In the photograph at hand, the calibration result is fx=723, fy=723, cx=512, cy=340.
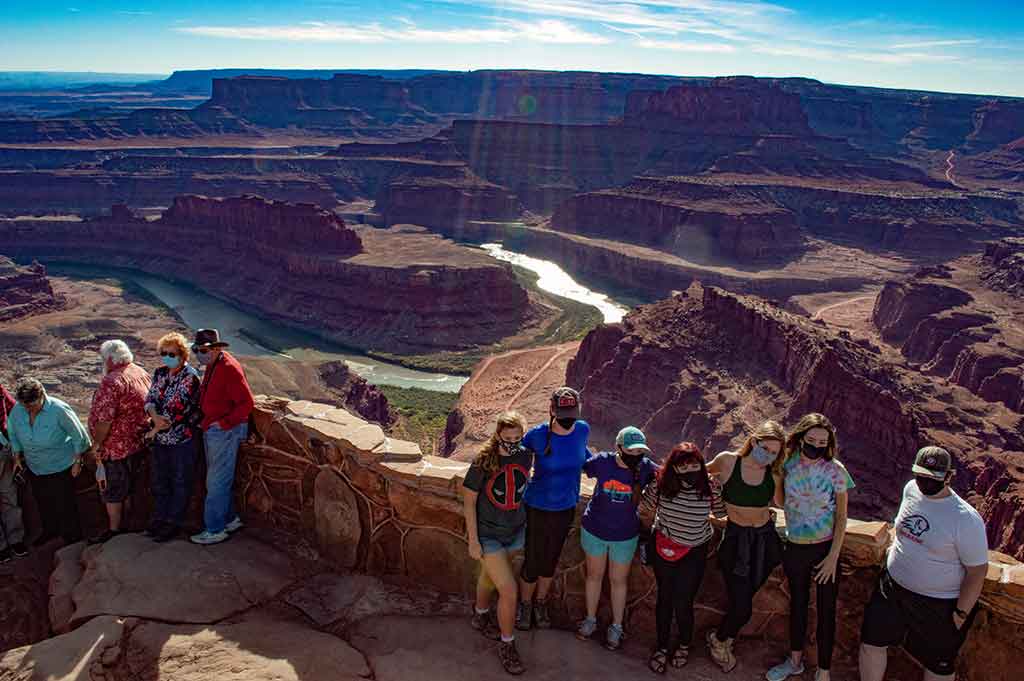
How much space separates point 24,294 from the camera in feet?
177

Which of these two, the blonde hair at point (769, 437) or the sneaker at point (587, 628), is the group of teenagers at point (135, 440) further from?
the blonde hair at point (769, 437)

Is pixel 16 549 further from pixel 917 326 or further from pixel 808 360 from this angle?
pixel 917 326

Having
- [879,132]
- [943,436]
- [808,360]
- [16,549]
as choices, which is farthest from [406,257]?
[879,132]

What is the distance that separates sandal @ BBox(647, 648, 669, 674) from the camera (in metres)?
6.16

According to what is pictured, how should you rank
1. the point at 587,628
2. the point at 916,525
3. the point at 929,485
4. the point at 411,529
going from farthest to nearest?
1. the point at 411,529
2. the point at 587,628
3. the point at 916,525
4. the point at 929,485

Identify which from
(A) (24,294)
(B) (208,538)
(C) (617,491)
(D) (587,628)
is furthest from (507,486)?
(A) (24,294)

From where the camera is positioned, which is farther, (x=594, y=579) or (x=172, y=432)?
(x=172, y=432)

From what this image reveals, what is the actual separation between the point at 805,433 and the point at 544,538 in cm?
240

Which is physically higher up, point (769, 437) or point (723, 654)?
point (769, 437)

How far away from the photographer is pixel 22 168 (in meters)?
108

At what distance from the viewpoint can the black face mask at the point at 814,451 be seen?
587 cm

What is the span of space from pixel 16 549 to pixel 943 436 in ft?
81.9

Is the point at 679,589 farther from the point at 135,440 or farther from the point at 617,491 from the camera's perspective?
the point at 135,440

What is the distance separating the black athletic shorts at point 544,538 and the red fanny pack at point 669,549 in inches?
31.6
